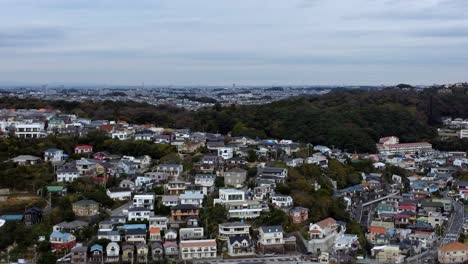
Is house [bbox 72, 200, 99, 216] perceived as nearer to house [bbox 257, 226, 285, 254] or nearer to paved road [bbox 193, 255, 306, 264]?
paved road [bbox 193, 255, 306, 264]

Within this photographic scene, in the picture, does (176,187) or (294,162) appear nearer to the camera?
(176,187)

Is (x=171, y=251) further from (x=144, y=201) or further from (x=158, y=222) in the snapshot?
(x=144, y=201)

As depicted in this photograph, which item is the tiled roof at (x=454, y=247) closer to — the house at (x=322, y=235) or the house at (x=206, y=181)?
the house at (x=322, y=235)

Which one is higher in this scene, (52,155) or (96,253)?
(52,155)

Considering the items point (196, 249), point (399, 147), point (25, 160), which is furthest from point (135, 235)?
point (399, 147)

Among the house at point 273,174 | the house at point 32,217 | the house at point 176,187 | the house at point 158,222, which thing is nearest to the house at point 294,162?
the house at point 273,174

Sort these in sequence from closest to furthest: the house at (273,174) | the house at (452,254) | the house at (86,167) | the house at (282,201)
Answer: the house at (452,254) < the house at (282,201) < the house at (273,174) < the house at (86,167)
